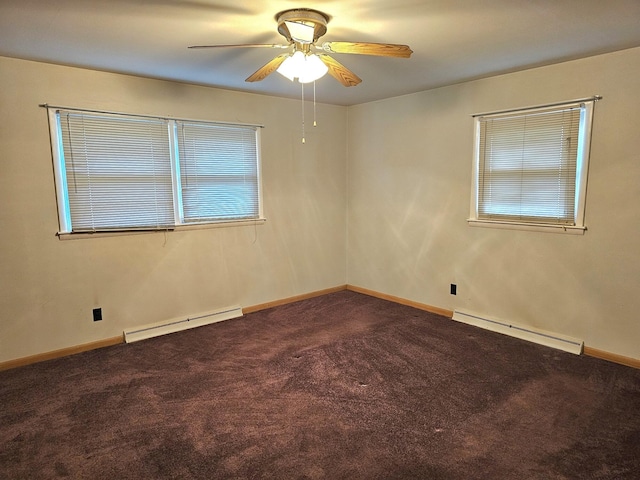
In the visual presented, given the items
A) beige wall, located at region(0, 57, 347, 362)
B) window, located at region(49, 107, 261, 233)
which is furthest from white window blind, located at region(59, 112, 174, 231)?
beige wall, located at region(0, 57, 347, 362)

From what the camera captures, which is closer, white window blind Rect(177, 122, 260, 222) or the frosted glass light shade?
the frosted glass light shade

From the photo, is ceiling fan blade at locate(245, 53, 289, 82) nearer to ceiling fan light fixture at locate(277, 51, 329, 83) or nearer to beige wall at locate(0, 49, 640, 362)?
ceiling fan light fixture at locate(277, 51, 329, 83)

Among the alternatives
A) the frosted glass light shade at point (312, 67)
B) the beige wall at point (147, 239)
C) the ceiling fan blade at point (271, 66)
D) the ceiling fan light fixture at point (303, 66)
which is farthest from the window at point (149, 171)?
the frosted glass light shade at point (312, 67)

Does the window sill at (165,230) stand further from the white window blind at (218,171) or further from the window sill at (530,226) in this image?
the window sill at (530,226)

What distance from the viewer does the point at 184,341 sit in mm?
3666

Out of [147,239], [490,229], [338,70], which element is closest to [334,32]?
[338,70]

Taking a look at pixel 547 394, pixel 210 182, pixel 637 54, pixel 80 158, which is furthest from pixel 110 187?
pixel 637 54

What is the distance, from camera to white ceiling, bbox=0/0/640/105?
2.09 meters

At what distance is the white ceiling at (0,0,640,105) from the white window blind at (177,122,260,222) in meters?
0.69

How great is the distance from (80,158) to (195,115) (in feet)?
3.76

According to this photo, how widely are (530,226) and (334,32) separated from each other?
2466mm

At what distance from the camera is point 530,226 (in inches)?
139

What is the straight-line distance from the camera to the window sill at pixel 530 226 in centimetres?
326

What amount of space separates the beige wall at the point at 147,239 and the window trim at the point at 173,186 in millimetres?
51
